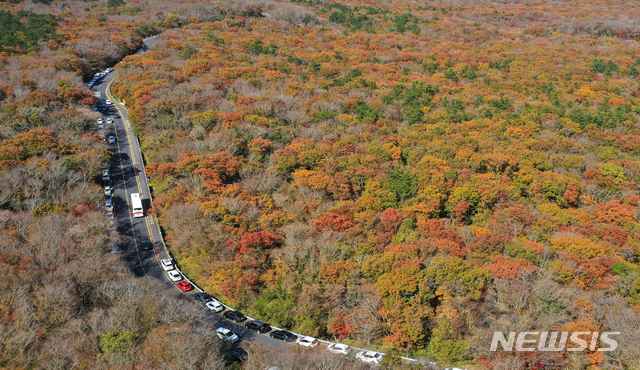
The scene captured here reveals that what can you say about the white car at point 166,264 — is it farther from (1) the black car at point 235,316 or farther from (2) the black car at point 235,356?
(2) the black car at point 235,356

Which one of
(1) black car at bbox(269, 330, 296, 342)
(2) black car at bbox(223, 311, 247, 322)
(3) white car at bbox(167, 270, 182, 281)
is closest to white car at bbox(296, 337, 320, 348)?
(1) black car at bbox(269, 330, 296, 342)

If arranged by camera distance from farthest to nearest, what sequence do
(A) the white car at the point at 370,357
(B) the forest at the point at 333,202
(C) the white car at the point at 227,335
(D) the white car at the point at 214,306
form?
(D) the white car at the point at 214,306 → (C) the white car at the point at 227,335 → (A) the white car at the point at 370,357 → (B) the forest at the point at 333,202

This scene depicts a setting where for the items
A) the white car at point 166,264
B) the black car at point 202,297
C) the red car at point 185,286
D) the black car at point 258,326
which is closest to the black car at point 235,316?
the black car at point 258,326

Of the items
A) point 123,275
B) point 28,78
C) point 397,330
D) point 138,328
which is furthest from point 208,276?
point 28,78

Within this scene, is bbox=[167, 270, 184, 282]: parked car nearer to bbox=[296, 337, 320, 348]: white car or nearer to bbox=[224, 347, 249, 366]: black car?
bbox=[224, 347, 249, 366]: black car

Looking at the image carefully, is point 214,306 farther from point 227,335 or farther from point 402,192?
point 402,192
